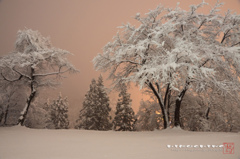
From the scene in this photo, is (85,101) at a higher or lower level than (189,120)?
higher

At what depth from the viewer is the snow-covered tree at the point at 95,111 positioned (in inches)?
1128

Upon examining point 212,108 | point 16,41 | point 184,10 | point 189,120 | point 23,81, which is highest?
point 184,10

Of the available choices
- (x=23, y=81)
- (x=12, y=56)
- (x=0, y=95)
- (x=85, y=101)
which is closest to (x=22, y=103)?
(x=0, y=95)

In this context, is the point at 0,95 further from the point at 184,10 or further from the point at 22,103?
the point at 184,10

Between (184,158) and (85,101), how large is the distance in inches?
1055

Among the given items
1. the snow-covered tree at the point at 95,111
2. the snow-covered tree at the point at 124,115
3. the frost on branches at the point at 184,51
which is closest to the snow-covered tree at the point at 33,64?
the frost on branches at the point at 184,51

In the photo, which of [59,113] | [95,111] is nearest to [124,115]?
[95,111]

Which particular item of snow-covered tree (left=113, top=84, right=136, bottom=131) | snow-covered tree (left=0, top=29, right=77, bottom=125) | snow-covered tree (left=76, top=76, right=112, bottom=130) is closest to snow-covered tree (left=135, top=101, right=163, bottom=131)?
snow-covered tree (left=113, top=84, right=136, bottom=131)

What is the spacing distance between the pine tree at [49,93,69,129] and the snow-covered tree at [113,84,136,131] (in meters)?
13.9

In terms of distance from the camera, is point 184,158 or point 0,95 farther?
point 0,95

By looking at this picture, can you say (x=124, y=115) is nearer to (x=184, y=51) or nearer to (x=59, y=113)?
(x=59, y=113)

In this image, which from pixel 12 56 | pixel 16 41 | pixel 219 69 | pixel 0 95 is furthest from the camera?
pixel 0 95

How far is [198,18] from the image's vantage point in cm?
1294

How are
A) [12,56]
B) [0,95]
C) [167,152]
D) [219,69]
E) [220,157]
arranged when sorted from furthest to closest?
1. [0,95]
2. [12,56]
3. [219,69]
4. [167,152]
5. [220,157]
